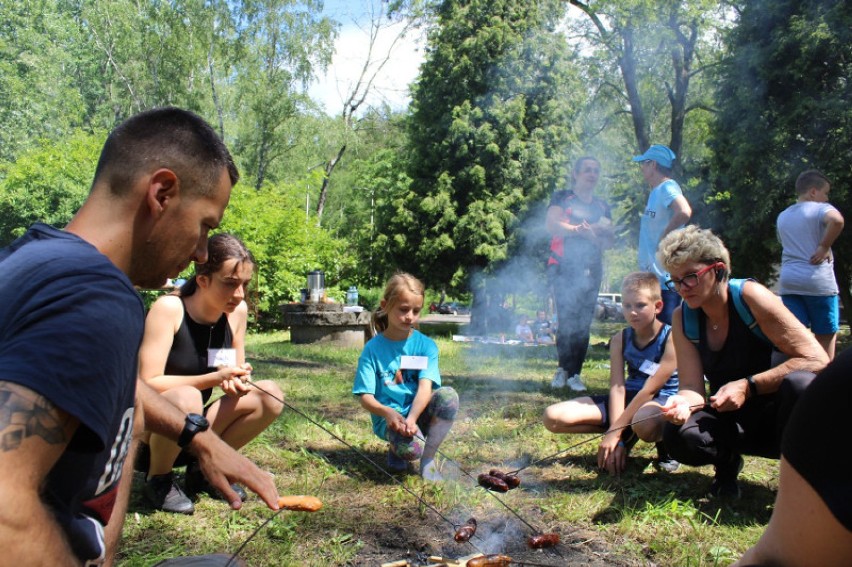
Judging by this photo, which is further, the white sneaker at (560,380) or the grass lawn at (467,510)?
the white sneaker at (560,380)

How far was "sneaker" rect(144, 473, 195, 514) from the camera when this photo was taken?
9.71 feet

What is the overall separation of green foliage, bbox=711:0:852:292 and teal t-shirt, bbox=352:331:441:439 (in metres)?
A: 7.18

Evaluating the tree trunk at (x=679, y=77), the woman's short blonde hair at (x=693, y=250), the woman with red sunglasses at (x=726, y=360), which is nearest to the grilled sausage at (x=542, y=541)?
the woman with red sunglasses at (x=726, y=360)

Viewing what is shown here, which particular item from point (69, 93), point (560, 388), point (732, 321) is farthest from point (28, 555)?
point (69, 93)

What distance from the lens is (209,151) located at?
1.53 metres

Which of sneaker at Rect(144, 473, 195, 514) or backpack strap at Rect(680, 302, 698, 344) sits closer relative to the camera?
sneaker at Rect(144, 473, 195, 514)

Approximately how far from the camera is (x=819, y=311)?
16.3 feet

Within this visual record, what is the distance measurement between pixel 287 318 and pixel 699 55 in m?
14.8

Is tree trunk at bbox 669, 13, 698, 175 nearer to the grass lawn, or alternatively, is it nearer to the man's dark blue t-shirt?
the grass lawn

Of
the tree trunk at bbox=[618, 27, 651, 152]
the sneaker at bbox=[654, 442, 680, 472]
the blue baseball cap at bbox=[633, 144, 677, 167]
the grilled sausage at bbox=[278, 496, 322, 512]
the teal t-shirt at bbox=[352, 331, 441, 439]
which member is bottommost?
the sneaker at bbox=[654, 442, 680, 472]

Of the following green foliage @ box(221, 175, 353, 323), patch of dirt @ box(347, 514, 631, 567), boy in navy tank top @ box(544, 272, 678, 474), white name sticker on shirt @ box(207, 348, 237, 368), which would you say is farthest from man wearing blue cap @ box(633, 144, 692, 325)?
green foliage @ box(221, 175, 353, 323)

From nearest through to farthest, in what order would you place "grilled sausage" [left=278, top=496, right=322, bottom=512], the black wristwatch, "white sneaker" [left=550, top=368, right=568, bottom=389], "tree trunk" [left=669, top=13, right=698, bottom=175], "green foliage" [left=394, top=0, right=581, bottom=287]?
1. the black wristwatch
2. "grilled sausage" [left=278, top=496, right=322, bottom=512]
3. "white sneaker" [left=550, top=368, right=568, bottom=389]
4. "green foliage" [left=394, top=0, right=581, bottom=287]
5. "tree trunk" [left=669, top=13, right=698, bottom=175]

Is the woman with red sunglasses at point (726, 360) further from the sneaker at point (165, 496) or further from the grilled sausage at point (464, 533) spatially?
the sneaker at point (165, 496)

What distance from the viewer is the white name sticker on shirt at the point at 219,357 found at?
10.7ft
